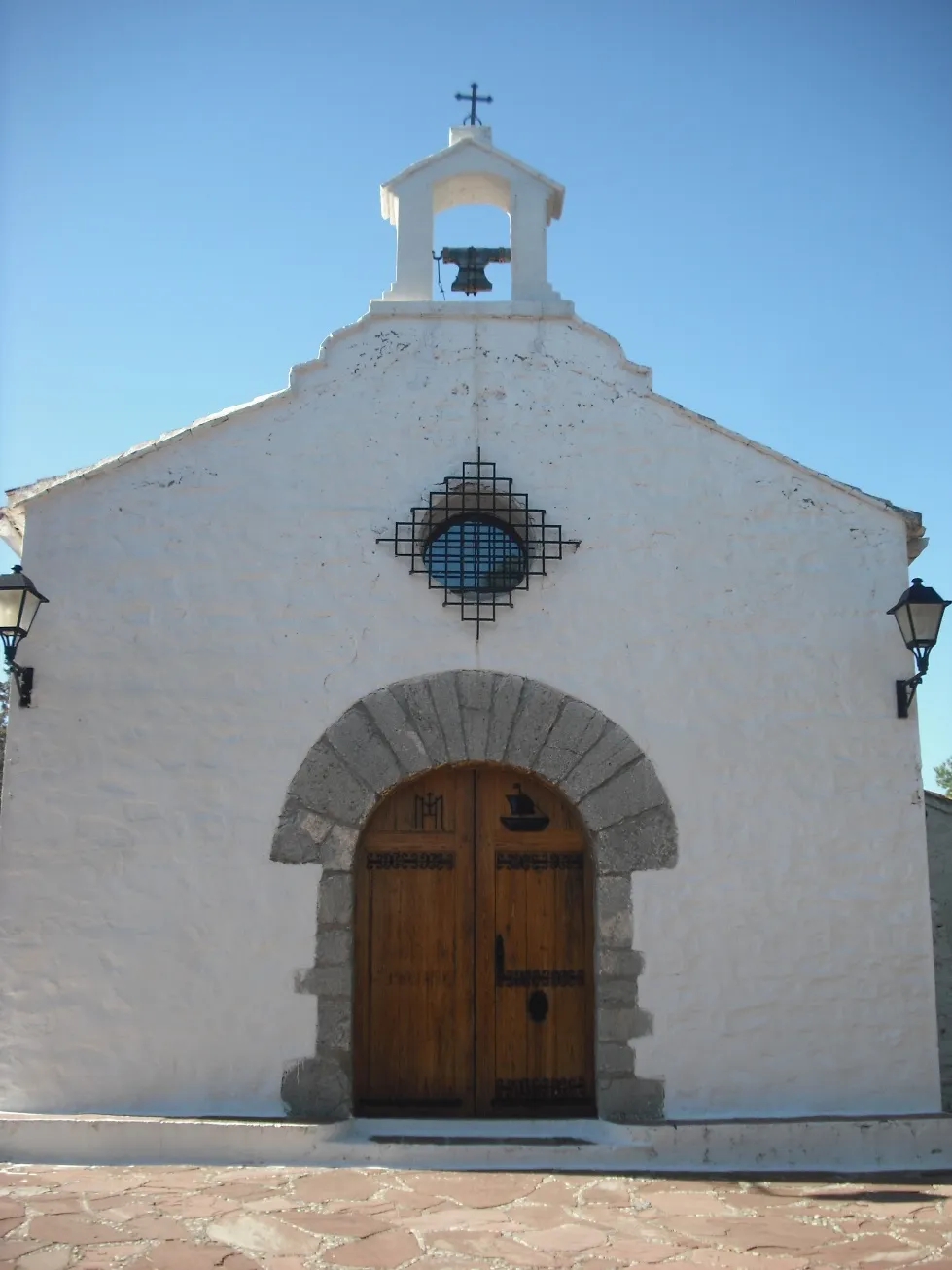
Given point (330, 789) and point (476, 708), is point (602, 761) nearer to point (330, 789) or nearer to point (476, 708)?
point (476, 708)

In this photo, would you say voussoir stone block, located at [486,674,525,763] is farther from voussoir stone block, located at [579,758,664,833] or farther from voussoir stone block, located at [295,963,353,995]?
voussoir stone block, located at [295,963,353,995]

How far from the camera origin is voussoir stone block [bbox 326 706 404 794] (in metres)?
6.81

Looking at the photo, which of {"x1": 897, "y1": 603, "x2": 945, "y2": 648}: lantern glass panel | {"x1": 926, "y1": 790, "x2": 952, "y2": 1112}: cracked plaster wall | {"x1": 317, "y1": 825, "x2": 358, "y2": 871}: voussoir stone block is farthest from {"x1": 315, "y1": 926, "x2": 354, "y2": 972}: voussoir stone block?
{"x1": 926, "y1": 790, "x2": 952, "y2": 1112}: cracked plaster wall

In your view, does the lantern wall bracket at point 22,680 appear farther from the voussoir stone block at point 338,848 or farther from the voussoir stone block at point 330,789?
the voussoir stone block at point 338,848

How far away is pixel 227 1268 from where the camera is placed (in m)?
4.63

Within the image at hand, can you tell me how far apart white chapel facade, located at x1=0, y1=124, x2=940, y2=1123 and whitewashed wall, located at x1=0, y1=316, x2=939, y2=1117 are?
2cm

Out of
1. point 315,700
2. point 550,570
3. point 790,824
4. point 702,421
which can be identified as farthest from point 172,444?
point 790,824

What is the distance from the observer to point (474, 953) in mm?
6887

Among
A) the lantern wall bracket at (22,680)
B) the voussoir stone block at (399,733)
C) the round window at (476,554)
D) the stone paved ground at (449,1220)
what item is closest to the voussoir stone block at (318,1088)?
the stone paved ground at (449,1220)

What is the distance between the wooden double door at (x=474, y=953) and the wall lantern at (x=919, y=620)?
7.09 feet

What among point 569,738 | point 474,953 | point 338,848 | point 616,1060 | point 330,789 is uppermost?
point 569,738

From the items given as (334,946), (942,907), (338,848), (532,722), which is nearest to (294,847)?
(338,848)

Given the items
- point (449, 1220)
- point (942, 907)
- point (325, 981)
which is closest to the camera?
point (449, 1220)

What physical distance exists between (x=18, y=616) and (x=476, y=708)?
257 cm
